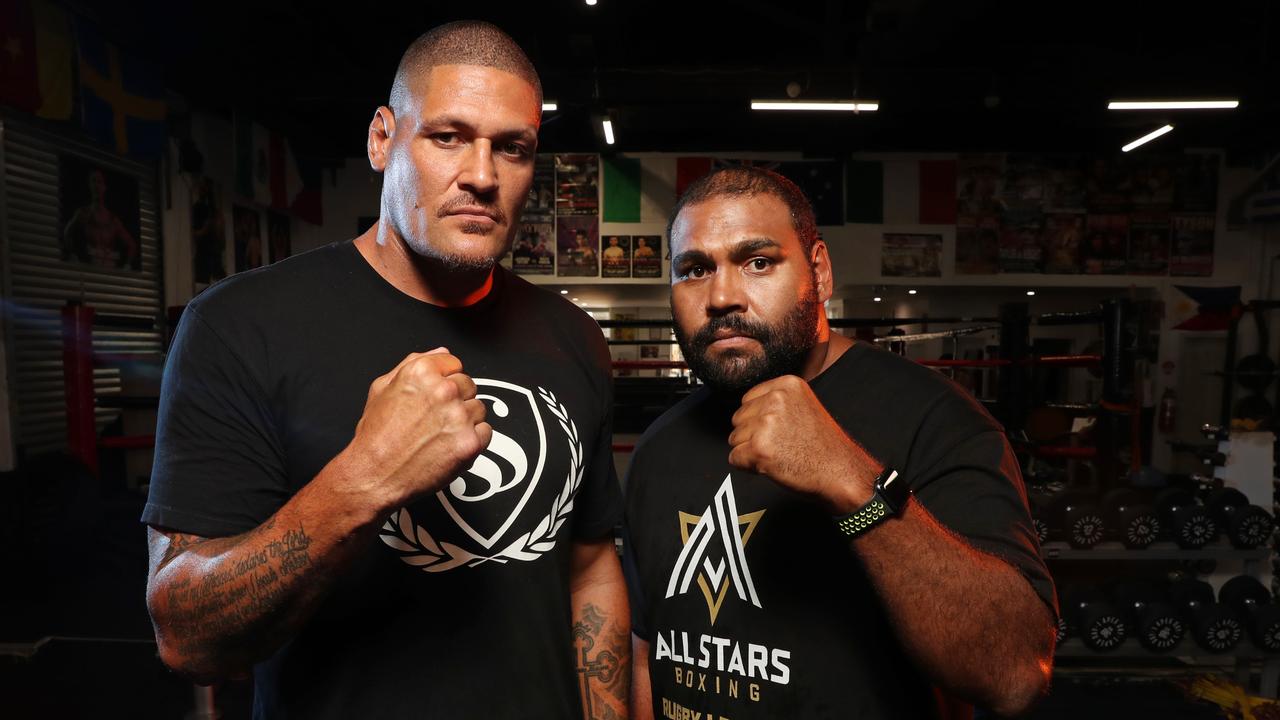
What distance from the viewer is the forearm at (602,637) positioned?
4.39 ft

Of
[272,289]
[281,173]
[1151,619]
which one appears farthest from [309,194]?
[1151,619]

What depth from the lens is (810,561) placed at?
3.98 feet

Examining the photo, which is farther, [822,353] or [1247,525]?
[1247,525]

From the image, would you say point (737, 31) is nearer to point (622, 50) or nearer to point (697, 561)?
point (622, 50)

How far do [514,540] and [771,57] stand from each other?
7.01 metres

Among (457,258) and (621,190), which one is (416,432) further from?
(621,190)

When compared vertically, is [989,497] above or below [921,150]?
below

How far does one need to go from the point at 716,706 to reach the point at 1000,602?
0.50 m

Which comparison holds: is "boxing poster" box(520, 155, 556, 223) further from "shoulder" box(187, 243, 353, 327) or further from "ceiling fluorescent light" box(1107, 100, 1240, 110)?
"shoulder" box(187, 243, 353, 327)

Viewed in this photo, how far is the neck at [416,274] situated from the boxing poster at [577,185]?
6.88m

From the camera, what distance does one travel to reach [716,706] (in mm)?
1189

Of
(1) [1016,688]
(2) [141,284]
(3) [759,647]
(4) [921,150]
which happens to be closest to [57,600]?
(2) [141,284]

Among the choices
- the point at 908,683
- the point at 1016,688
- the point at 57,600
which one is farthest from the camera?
the point at 57,600

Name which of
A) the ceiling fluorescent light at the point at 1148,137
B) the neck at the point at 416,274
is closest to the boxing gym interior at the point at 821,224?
the ceiling fluorescent light at the point at 1148,137
